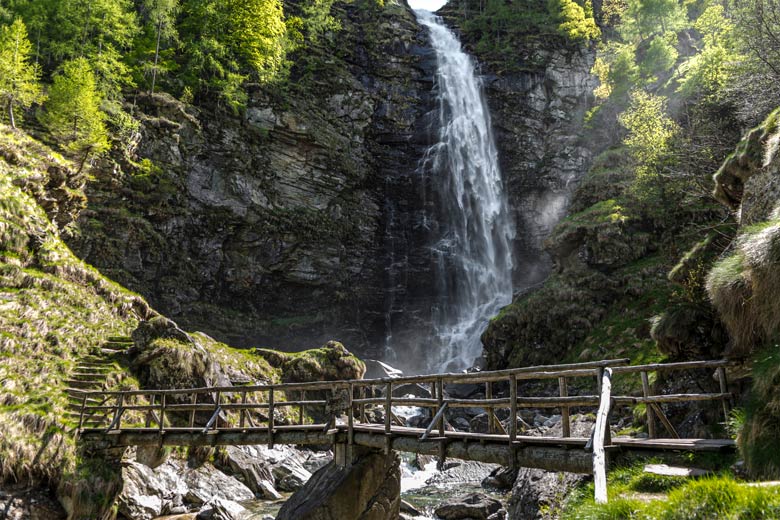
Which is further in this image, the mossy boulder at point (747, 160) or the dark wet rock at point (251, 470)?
the dark wet rock at point (251, 470)

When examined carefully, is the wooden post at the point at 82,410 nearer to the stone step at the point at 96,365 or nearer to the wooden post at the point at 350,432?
the stone step at the point at 96,365

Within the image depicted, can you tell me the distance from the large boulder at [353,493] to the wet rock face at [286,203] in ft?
70.7

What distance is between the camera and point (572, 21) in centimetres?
4591

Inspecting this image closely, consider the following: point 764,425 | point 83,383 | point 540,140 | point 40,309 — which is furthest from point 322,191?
point 764,425

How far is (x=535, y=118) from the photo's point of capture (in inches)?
1671

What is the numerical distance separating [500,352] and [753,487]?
24544 mm

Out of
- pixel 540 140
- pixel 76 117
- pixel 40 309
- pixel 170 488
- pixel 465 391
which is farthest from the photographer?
pixel 540 140

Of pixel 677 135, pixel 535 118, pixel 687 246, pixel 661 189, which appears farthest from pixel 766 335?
pixel 535 118

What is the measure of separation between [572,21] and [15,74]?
142ft

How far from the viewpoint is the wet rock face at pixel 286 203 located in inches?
1137

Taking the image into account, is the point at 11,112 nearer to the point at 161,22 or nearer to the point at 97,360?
the point at 161,22

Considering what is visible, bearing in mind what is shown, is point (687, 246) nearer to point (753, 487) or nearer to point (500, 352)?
point (500, 352)

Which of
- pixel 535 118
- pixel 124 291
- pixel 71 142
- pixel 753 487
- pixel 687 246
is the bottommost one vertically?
pixel 124 291

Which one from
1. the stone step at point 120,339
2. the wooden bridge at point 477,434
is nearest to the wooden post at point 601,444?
the wooden bridge at point 477,434
